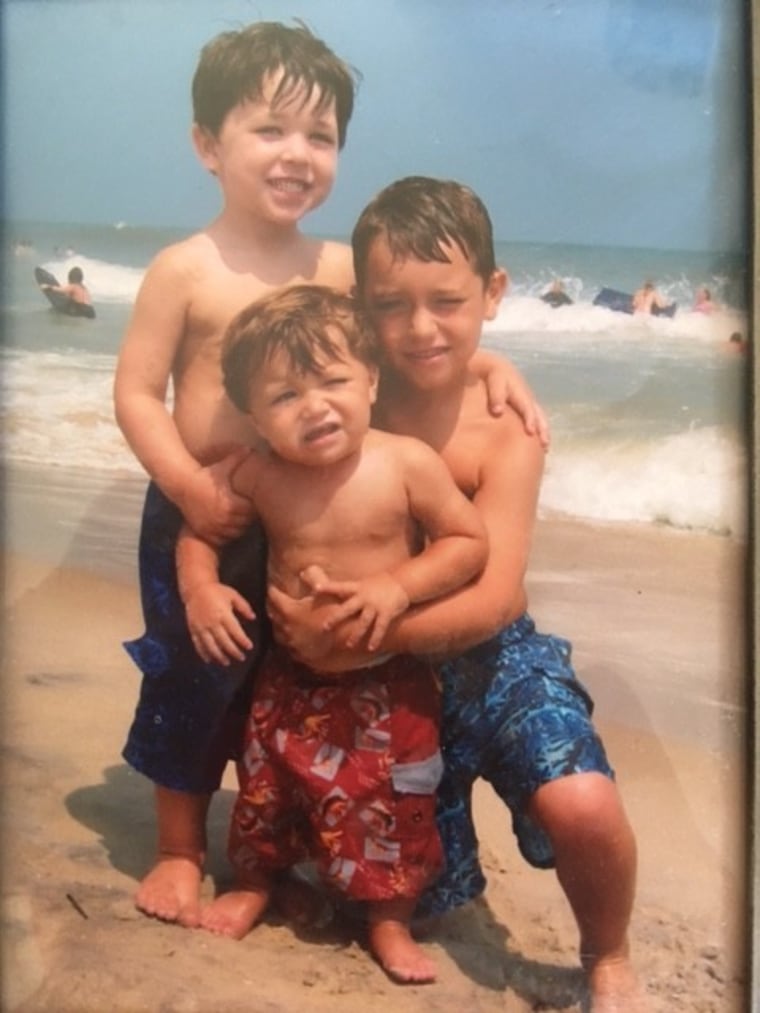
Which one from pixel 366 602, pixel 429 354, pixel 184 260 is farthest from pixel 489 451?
pixel 184 260

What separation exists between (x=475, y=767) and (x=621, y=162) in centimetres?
84

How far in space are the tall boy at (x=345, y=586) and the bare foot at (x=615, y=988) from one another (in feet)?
0.70

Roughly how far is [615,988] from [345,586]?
0.64 meters

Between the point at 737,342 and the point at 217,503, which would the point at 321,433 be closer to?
the point at 217,503

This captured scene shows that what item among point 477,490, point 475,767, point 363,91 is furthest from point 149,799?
point 363,91

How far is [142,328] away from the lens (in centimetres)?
177

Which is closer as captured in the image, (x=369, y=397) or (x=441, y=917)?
(x=369, y=397)

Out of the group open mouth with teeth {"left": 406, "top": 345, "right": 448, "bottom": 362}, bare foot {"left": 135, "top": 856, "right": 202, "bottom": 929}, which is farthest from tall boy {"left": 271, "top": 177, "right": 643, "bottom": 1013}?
bare foot {"left": 135, "top": 856, "right": 202, "bottom": 929}

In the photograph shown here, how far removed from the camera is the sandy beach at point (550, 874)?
1743mm

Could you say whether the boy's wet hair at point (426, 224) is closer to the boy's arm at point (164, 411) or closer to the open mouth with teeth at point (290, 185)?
the open mouth with teeth at point (290, 185)

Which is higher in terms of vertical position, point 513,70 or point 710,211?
point 513,70

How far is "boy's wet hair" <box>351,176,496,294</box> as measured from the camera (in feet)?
5.59

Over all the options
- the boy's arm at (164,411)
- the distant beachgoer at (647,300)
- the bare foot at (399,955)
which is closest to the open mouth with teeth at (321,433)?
the boy's arm at (164,411)

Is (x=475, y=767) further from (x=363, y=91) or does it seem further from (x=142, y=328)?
(x=363, y=91)
